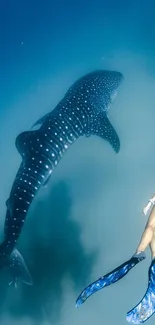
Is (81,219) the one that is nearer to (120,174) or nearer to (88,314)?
(120,174)

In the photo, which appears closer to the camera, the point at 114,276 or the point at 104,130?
the point at 114,276

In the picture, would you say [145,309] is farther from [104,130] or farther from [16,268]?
[104,130]

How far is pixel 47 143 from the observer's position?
7.55 metres

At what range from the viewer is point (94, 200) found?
1166 centimetres

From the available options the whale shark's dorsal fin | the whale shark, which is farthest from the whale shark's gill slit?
the whale shark's dorsal fin

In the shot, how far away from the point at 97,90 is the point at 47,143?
304 centimetres

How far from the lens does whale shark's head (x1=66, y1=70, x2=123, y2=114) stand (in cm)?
920

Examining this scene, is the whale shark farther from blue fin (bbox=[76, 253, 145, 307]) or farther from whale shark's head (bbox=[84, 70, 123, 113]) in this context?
blue fin (bbox=[76, 253, 145, 307])

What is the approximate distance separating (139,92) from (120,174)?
11.1 feet

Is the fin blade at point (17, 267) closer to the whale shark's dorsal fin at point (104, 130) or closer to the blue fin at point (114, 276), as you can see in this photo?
the blue fin at point (114, 276)

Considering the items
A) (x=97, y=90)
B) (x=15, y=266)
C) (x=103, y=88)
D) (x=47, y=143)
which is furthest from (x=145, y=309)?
(x=103, y=88)

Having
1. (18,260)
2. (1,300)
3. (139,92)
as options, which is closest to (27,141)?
(18,260)

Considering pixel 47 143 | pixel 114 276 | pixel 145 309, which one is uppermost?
pixel 47 143

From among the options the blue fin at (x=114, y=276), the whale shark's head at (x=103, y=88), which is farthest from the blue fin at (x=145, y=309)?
the whale shark's head at (x=103, y=88)
